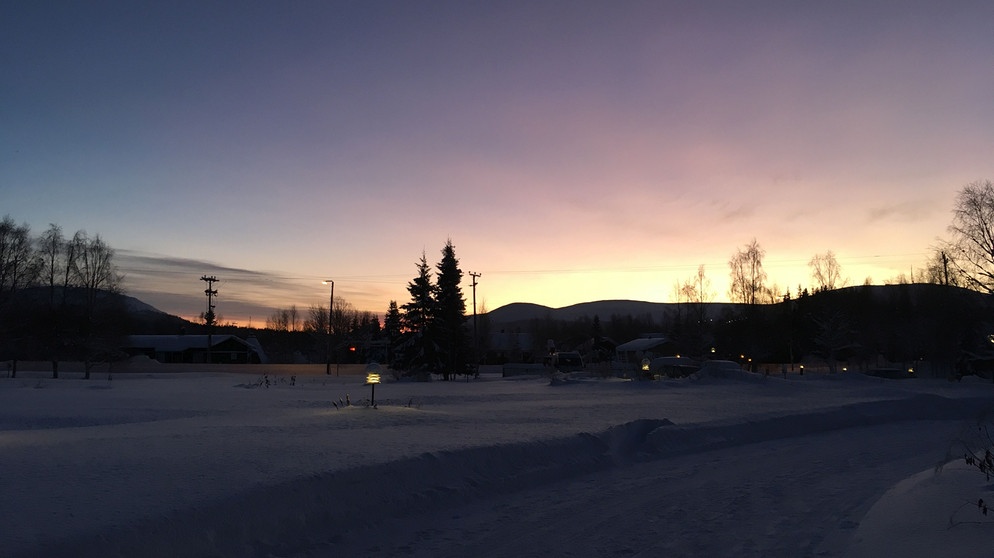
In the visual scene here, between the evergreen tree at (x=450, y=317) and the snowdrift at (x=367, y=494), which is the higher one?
the evergreen tree at (x=450, y=317)

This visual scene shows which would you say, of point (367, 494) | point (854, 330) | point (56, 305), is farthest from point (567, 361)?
point (367, 494)

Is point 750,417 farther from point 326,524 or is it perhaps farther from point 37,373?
point 37,373

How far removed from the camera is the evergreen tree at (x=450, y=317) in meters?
49.5

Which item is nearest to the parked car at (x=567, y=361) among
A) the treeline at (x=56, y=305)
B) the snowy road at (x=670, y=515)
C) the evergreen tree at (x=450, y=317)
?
the evergreen tree at (x=450, y=317)

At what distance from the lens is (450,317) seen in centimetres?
5147

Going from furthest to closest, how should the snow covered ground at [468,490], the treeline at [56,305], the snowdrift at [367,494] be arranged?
the treeline at [56,305] → the snow covered ground at [468,490] → the snowdrift at [367,494]

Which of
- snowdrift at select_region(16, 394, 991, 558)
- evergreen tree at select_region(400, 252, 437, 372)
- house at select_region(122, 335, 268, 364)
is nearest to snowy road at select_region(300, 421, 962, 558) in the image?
snowdrift at select_region(16, 394, 991, 558)

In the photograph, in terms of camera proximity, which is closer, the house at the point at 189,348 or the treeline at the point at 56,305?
the treeline at the point at 56,305

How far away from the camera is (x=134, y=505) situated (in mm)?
6328

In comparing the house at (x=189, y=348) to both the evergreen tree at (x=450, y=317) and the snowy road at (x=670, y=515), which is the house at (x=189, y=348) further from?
the snowy road at (x=670, y=515)

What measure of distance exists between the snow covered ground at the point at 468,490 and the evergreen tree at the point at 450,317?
33.9 m

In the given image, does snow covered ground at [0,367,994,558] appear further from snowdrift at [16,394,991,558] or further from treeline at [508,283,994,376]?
treeline at [508,283,994,376]

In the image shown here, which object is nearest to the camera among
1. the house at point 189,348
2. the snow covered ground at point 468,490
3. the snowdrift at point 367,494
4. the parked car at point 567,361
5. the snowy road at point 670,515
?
the snowdrift at point 367,494

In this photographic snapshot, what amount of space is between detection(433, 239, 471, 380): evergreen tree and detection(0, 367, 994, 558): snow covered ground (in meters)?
33.9
